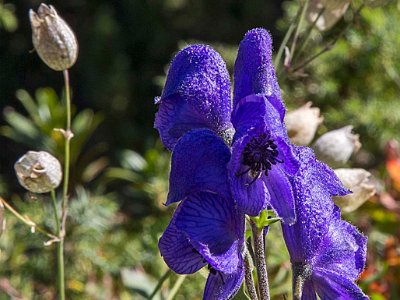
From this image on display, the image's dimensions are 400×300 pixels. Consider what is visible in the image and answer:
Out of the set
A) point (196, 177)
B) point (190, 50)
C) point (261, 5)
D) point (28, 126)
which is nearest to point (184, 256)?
point (196, 177)

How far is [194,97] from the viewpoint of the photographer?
63cm

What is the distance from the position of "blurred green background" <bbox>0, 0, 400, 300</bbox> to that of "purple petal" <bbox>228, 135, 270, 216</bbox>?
0.36 feet

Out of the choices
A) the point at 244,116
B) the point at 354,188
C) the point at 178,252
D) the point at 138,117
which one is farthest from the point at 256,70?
the point at 138,117

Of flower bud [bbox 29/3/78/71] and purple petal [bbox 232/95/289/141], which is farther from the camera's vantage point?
flower bud [bbox 29/3/78/71]

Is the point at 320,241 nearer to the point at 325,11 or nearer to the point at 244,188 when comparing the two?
the point at 244,188

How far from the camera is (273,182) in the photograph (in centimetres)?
59

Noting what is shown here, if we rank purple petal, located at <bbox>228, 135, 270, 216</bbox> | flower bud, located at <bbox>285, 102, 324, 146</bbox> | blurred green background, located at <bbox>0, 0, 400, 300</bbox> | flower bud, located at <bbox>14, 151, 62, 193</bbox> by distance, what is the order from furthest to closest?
blurred green background, located at <bbox>0, 0, 400, 300</bbox>, flower bud, located at <bbox>285, 102, 324, 146</bbox>, flower bud, located at <bbox>14, 151, 62, 193</bbox>, purple petal, located at <bbox>228, 135, 270, 216</bbox>

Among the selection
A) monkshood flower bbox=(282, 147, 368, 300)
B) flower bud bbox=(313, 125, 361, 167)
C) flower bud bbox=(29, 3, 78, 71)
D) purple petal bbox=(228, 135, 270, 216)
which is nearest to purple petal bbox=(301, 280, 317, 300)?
monkshood flower bbox=(282, 147, 368, 300)

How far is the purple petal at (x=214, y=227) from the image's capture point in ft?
1.87

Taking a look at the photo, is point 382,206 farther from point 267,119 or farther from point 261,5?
point 261,5

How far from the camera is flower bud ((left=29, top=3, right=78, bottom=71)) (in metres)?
0.83

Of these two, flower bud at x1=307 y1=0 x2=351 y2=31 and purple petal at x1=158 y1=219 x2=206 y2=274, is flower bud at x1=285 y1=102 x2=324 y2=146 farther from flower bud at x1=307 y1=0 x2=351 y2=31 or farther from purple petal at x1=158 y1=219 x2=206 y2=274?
purple petal at x1=158 y1=219 x2=206 y2=274

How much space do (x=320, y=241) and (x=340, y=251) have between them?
0.02 m

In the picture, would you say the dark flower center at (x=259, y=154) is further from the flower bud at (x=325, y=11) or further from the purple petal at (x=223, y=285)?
the flower bud at (x=325, y=11)
